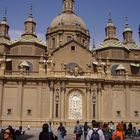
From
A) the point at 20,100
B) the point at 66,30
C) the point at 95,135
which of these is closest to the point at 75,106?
the point at 20,100

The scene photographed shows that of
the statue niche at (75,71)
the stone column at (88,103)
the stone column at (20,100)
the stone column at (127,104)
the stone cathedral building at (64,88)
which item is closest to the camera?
the stone column at (20,100)

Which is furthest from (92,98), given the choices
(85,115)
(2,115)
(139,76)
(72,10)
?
(72,10)

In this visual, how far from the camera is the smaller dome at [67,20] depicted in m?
64.4

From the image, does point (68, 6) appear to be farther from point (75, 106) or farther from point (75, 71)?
point (75, 106)

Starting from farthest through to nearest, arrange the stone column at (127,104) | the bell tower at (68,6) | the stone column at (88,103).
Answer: the bell tower at (68,6) → the stone column at (127,104) → the stone column at (88,103)

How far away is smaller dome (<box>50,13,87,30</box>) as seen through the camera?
211 ft

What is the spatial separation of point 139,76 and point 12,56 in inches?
895

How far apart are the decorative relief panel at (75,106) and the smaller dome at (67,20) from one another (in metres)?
19.4

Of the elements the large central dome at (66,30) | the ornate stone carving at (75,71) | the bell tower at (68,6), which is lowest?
the ornate stone carving at (75,71)

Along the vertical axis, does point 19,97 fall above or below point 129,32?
below

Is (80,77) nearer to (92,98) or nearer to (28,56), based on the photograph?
(92,98)

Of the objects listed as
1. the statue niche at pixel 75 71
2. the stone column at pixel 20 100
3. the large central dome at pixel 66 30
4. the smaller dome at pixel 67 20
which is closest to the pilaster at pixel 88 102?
the statue niche at pixel 75 71

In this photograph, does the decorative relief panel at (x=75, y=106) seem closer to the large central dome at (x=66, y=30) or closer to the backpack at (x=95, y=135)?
the large central dome at (x=66, y=30)

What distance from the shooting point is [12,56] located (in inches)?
2195
